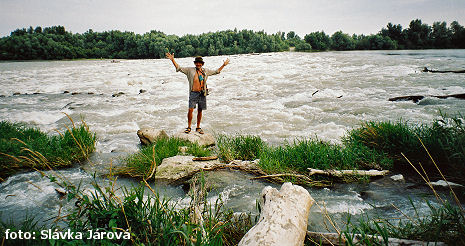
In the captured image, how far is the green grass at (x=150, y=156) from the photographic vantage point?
5.20 m

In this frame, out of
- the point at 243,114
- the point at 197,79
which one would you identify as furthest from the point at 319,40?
the point at 197,79

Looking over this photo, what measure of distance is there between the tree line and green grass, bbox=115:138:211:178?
271ft

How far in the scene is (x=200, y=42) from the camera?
98.3 m

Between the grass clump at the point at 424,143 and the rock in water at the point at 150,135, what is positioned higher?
the grass clump at the point at 424,143

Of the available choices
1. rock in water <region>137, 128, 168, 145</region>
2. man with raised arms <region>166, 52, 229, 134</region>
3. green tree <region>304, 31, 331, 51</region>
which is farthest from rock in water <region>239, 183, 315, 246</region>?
green tree <region>304, 31, 331, 51</region>

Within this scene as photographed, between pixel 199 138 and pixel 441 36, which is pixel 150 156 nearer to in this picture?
pixel 199 138

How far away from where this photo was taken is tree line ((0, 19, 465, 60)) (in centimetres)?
7431

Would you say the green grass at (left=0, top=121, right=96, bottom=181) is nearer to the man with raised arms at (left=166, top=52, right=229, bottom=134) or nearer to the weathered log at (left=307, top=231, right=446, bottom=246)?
the man with raised arms at (left=166, top=52, right=229, bottom=134)

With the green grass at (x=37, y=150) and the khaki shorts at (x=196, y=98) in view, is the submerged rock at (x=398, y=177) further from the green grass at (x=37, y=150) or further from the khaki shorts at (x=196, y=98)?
the green grass at (x=37, y=150)

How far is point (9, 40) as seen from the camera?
250 ft

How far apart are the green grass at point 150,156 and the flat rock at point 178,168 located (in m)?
0.23

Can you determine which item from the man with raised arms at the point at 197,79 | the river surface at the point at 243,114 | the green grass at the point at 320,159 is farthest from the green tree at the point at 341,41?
the green grass at the point at 320,159

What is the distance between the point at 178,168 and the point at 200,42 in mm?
99779

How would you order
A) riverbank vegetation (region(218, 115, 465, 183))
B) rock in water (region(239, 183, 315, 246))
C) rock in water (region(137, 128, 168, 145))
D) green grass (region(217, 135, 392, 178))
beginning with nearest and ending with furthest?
rock in water (region(239, 183, 315, 246))
riverbank vegetation (region(218, 115, 465, 183))
green grass (region(217, 135, 392, 178))
rock in water (region(137, 128, 168, 145))
